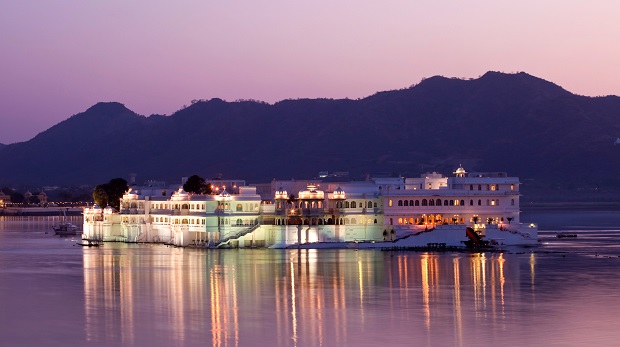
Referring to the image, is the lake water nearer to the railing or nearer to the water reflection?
the water reflection

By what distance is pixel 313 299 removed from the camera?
51.2m

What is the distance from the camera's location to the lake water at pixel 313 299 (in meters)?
40.9

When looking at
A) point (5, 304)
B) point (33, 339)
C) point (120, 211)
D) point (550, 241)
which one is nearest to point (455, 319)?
point (33, 339)

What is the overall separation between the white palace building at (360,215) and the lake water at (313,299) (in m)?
6.01

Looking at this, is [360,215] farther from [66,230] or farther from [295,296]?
[66,230]

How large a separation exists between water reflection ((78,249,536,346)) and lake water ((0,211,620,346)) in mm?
67

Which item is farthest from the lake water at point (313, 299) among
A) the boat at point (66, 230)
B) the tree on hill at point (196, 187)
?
the boat at point (66, 230)

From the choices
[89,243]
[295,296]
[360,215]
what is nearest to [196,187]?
[89,243]

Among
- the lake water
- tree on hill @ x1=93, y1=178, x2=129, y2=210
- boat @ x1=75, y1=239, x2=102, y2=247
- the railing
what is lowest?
the lake water

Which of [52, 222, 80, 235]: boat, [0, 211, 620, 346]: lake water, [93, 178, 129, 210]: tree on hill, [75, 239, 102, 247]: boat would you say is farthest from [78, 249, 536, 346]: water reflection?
[52, 222, 80, 235]: boat

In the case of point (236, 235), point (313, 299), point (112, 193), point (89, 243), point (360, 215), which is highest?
point (112, 193)

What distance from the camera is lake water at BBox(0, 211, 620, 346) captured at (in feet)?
134

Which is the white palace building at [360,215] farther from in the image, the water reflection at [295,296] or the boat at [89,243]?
the water reflection at [295,296]

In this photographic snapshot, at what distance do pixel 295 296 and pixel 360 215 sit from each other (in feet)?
123
